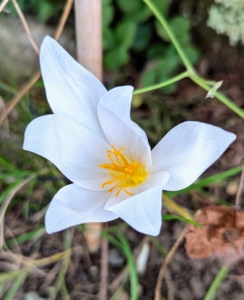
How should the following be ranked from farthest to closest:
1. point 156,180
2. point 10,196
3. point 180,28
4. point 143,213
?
point 180,28 < point 10,196 < point 156,180 < point 143,213

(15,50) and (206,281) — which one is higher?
(15,50)

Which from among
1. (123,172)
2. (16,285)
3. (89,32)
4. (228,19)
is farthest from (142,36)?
(16,285)

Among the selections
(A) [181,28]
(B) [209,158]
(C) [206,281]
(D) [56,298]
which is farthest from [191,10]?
(D) [56,298]

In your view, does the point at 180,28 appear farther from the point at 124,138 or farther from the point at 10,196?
the point at 10,196

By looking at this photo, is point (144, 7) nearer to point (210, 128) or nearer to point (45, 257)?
point (210, 128)

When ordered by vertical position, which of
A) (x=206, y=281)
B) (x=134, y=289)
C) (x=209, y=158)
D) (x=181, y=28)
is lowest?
(x=206, y=281)

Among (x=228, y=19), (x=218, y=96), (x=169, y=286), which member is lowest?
(x=169, y=286)

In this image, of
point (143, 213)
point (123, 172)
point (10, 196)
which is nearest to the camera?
point (143, 213)

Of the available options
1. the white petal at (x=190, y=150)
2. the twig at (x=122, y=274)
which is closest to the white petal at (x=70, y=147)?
the white petal at (x=190, y=150)
